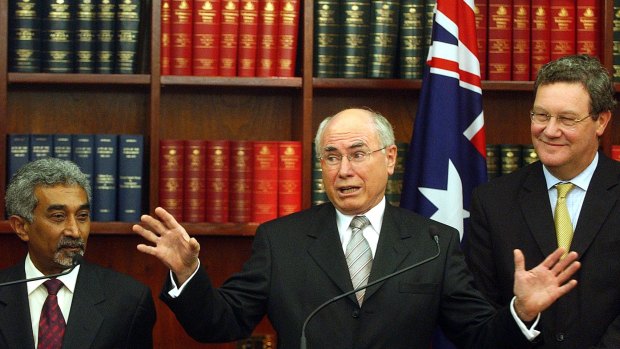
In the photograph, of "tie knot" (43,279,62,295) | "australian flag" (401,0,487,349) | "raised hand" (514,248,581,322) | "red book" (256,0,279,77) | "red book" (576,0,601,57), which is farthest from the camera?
"red book" (576,0,601,57)

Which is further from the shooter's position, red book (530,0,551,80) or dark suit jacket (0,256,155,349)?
red book (530,0,551,80)

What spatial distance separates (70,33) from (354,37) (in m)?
1.08

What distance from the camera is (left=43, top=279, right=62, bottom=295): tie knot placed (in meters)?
3.41

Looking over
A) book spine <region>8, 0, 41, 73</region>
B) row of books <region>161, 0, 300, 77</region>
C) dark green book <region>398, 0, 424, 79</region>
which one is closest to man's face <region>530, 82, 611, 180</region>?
dark green book <region>398, 0, 424, 79</region>

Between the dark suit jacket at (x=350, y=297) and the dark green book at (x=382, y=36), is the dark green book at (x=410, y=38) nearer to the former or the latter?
the dark green book at (x=382, y=36)

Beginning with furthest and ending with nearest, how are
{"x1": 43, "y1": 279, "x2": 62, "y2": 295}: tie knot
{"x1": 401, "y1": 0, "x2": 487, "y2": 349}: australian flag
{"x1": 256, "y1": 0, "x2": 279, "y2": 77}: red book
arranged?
{"x1": 256, "y1": 0, "x2": 279, "y2": 77}: red book → {"x1": 401, "y1": 0, "x2": 487, "y2": 349}: australian flag → {"x1": 43, "y1": 279, "x2": 62, "y2": 295}: tie knot

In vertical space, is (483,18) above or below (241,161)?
above

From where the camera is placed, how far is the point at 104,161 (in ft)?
13.7

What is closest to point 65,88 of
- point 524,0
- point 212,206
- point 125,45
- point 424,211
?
point 125,45

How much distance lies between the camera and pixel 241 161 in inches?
167

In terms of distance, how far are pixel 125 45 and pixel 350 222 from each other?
Result: 4.59ft

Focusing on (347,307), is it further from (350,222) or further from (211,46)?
(211,46)

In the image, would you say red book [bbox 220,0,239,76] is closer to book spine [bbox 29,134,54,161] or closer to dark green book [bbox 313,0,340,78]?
dark green book [bbox 313,0,340,78]

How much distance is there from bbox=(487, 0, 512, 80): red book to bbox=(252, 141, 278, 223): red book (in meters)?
0.92
